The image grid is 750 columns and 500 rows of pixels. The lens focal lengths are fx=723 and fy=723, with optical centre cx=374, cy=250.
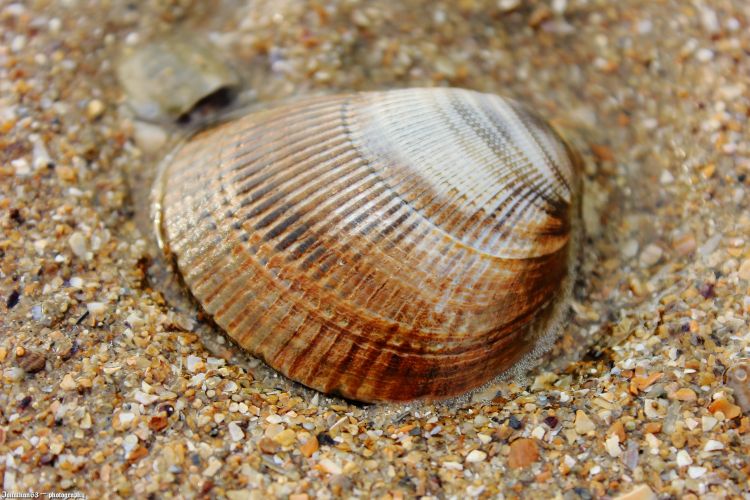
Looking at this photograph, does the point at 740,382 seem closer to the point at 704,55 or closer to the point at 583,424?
the point at 583,424

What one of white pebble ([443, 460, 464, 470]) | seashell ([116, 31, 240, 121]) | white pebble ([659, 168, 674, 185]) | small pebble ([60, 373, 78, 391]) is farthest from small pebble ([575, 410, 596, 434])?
seashell ([116, 31, 240, 121])

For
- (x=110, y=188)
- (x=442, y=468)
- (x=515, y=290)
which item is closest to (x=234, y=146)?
(x=110, y=188)

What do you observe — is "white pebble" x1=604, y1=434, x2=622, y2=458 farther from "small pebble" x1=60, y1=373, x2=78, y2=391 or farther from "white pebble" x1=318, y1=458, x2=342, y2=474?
"small pebble" x1=60, y1=373, x2=78, y2=391

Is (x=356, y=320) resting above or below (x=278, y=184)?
below

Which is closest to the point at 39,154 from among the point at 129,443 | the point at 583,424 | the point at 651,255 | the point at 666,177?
the point at 129,443

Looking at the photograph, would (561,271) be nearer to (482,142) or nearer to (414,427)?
(482,142)

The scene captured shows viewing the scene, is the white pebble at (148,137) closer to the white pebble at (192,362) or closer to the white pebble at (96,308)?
the white pebble at (96,308)
